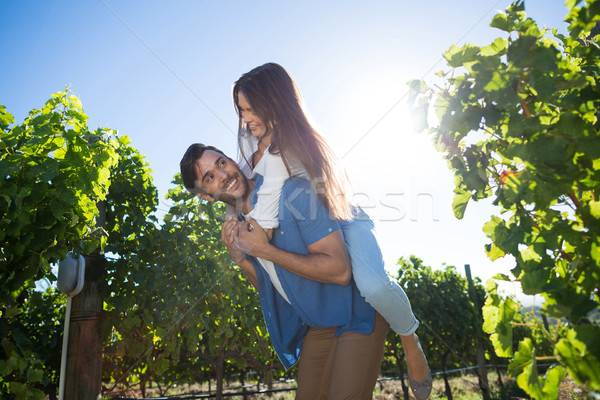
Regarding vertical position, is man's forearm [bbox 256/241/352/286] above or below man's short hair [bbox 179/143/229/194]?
below

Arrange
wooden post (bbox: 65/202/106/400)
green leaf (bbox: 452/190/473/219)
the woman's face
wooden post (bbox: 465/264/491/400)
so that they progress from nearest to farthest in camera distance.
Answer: green leaf (bbox: 452/190/473/219) < the woman's face < wooden post (bbox: 65/202/106/400) < wooden post (bbox: 465/264/491/400)

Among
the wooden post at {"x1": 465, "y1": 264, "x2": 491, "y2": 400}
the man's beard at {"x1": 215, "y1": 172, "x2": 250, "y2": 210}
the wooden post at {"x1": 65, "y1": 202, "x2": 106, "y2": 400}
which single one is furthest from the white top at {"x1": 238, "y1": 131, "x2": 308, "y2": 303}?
the wooden post at {"x1": 465, "y1": 264, "x2": 491, "y2": 400}

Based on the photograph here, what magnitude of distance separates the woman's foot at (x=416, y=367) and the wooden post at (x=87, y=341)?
2625 millimetres

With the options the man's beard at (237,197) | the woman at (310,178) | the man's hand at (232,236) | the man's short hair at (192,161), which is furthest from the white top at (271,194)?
the man's short hair at (192,161)

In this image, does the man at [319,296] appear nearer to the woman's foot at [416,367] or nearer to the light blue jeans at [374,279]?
the light blue jeans at [374,279]

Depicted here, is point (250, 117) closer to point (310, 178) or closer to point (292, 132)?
point (292, 132)

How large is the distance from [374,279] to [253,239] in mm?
549

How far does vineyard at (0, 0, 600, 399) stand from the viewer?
96 cm

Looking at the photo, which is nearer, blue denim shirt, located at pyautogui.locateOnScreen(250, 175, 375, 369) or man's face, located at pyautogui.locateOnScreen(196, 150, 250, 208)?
blue denim shirt, located at pyautogui.locateOnScreen(250, 175, 375, 369)

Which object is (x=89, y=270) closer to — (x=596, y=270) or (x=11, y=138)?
(x=11, y=138)

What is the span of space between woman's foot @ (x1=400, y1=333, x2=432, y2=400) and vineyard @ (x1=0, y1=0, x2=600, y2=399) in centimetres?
36

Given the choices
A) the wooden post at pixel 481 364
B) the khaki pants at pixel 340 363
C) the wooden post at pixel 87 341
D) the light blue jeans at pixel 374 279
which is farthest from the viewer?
the wooden post at pixel 481 364

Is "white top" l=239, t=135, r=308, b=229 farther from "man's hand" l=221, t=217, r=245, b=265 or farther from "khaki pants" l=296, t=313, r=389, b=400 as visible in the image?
"khaki pants" l=296, t=313, r=389, b=400

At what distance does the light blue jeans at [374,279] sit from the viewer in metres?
1.68
